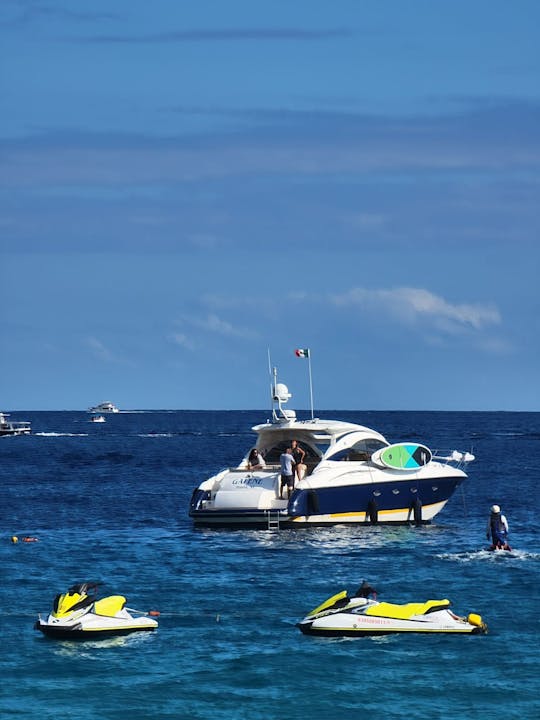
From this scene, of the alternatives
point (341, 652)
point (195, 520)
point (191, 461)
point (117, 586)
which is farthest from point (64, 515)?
point (191, 461)

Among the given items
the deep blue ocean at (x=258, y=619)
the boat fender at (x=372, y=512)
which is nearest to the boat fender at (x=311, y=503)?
the deep blue ocean at (x=258, y=619)

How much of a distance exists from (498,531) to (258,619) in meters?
13.5

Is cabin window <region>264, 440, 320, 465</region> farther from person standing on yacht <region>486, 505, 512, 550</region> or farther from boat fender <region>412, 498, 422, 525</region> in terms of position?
person standing on yacht <region>486, 505, 512, 550</region>

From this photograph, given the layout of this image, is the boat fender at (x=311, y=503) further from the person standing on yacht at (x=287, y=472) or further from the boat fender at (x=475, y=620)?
the boat fender at (x=475, y=620)

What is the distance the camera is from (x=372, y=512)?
163ft

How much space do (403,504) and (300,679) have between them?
2402cm

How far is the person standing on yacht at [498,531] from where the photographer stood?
43.1 metres

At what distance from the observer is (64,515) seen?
60.1 m

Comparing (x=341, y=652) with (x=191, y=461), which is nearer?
(x=341, y=652)

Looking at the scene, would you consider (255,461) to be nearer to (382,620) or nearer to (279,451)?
(279,451)

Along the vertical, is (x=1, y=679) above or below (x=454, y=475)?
below

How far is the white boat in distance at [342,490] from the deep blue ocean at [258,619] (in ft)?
2.69

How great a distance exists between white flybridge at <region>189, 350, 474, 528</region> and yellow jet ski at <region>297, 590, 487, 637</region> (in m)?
17.4

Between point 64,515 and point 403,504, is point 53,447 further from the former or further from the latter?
point 403,504
